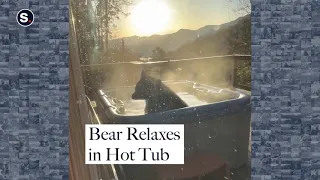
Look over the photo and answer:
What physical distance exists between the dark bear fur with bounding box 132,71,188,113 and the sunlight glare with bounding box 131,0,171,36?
501mm

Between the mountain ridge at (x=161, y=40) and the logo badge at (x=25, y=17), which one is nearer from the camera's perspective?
the logo badge at (x=25, y=17)

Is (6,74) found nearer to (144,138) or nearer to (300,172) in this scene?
(144,138)

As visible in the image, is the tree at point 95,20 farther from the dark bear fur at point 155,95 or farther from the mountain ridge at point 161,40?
the dark bear fur at point 155,95

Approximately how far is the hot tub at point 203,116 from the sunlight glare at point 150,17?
63 centimetres

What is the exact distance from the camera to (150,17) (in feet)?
15.3

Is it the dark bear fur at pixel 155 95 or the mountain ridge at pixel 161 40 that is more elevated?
the mountain ridge at pixel 161 40

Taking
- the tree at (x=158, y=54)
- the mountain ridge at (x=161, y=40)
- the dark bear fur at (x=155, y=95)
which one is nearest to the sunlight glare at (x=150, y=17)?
the mountain ridge at (x=161, y=40)

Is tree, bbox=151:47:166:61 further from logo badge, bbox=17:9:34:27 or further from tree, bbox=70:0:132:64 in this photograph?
logo badge, bbox=17:9:34:27

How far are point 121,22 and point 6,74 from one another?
4.59ft

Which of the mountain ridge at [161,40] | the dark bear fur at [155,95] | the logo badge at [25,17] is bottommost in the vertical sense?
the dark bear fur at [155,95]

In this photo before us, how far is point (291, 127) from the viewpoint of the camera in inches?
177
